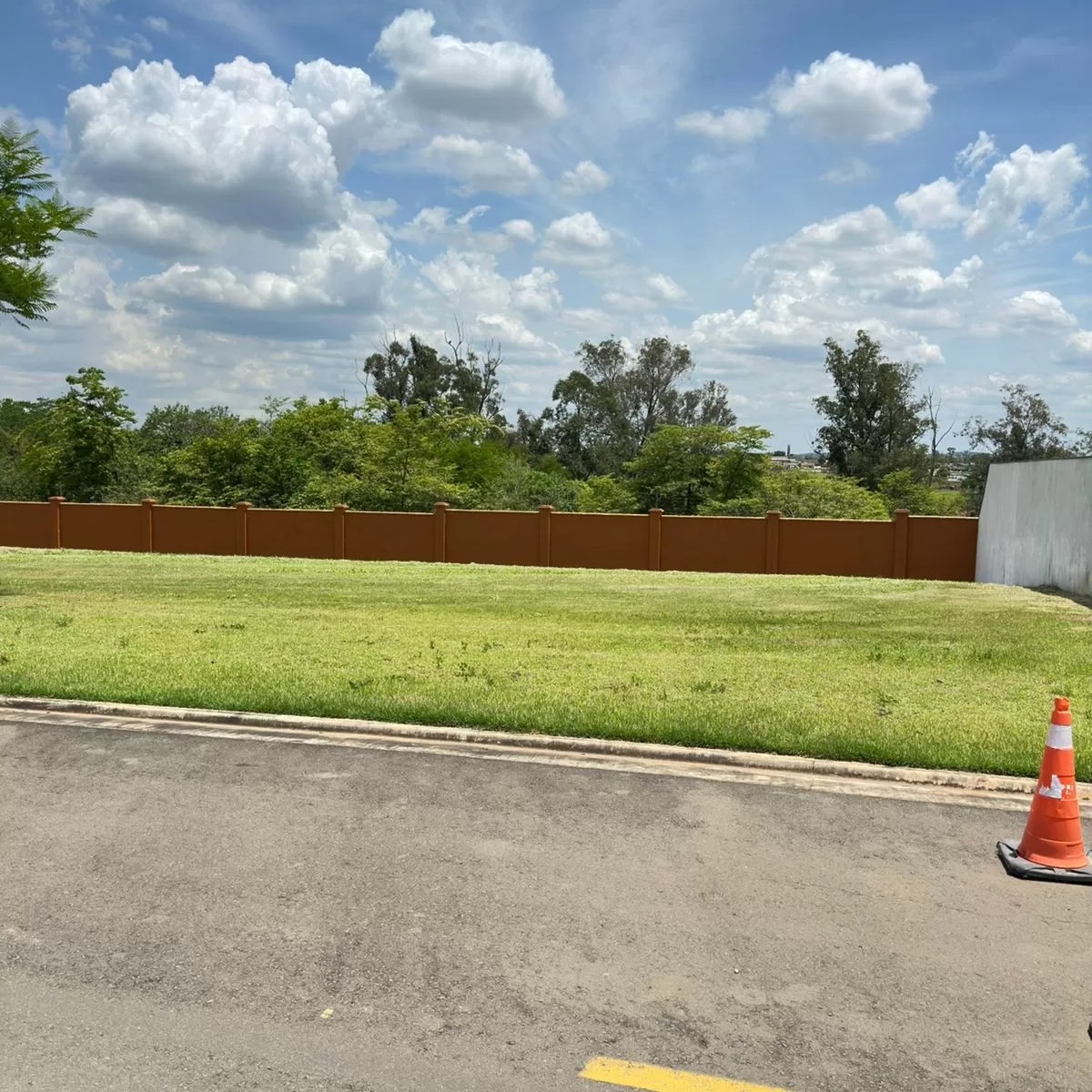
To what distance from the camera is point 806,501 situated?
45594 millimetres

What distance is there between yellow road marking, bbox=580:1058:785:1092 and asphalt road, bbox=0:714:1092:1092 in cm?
5

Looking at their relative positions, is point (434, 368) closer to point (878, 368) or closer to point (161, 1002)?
point (878, 368)

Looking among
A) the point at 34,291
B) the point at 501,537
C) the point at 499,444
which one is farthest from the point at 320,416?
the point at 34,291

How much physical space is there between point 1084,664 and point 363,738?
7.35 metres

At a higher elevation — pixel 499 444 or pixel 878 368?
pixel 878 368

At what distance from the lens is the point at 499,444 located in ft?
238

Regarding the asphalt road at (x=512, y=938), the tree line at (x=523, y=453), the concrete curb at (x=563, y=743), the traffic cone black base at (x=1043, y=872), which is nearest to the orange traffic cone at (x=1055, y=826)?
the traffic cone black base at (x=1043, y=872)

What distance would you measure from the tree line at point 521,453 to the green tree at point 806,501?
0.09 m

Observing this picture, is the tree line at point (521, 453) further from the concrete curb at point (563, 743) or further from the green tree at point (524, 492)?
the concrete curb at point (563, 743)

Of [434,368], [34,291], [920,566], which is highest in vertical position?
[434,368]

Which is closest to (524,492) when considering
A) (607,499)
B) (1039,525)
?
(607,499)

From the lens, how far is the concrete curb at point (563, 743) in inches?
261

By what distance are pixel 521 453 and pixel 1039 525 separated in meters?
52.4

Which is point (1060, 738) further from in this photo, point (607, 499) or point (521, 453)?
point (521, 453)
